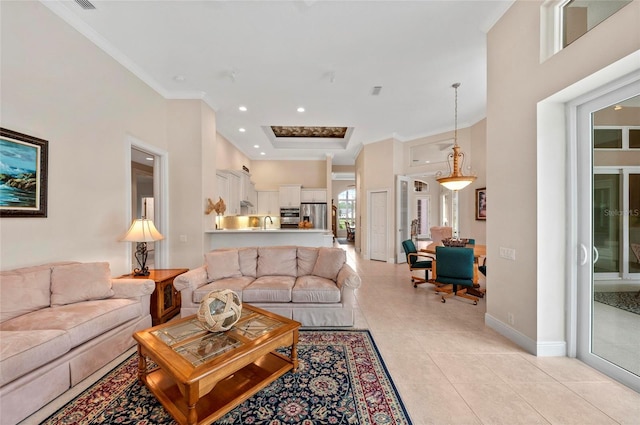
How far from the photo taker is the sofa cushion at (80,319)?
1859mm

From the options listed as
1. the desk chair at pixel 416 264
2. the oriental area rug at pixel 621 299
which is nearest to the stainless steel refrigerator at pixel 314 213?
the desk chair at pixel 416 264

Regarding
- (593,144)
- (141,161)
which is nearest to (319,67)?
(593,144)

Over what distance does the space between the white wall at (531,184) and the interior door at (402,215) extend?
Result: 3.94m

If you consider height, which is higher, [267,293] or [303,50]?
[303,50]

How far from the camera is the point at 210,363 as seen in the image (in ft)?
5.02

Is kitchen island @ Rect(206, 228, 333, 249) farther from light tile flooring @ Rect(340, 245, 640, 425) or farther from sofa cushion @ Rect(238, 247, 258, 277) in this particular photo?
light tile flooring @ Rect(340, 245, 640, 425)

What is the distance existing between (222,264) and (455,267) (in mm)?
3513

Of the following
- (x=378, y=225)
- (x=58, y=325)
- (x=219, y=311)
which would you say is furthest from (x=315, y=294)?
(x=378, y=225)

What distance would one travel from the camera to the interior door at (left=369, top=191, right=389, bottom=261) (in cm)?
695

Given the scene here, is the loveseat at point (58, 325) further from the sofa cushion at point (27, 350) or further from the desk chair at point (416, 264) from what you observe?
the desk chair at point (416, 264)

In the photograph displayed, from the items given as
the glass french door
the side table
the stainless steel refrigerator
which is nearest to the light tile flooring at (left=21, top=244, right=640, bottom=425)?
the glass french door

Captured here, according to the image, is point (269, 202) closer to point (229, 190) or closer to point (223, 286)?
point (229, 190)

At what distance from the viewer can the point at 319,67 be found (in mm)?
3496

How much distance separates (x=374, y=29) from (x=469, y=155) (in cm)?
433
